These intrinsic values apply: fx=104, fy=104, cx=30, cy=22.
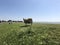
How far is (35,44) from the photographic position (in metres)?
11.6

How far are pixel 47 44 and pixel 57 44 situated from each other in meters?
1.11

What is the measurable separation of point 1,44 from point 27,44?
10.0 ft

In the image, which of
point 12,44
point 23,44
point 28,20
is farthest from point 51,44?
point 28,20

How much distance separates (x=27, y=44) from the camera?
11.5 m

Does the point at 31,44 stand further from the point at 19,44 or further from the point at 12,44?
the point at 12,44

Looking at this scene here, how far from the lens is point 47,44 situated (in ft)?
38.7

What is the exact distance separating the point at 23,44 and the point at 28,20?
35600 millimetres

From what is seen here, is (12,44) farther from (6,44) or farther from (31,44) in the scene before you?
(31,44)

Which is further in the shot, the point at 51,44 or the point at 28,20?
the point at 28,20

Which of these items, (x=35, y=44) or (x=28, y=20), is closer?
(x=35, y=44)

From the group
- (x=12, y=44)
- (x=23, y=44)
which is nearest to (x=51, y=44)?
(x=23, y=44)

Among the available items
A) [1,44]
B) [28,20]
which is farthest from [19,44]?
[28,20]

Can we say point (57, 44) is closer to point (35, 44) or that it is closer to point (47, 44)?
point (47, 44)

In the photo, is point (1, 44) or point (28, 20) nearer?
point (1, 44)
